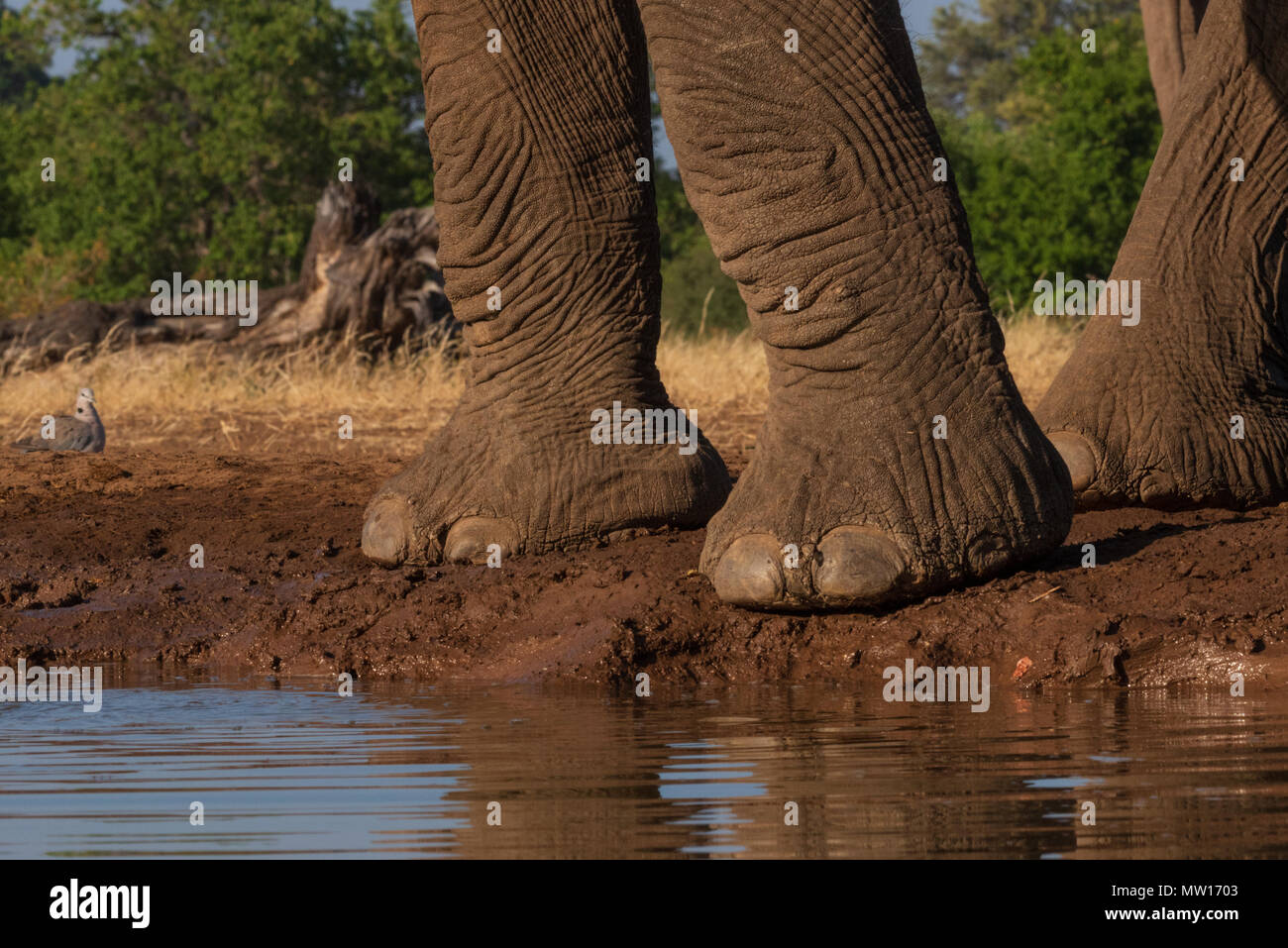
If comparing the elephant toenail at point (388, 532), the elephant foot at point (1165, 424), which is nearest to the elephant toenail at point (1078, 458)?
the elephant foot at point (1165, 424)

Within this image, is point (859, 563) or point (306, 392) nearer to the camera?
point (859, 563)

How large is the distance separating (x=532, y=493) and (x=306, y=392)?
5.99 metres

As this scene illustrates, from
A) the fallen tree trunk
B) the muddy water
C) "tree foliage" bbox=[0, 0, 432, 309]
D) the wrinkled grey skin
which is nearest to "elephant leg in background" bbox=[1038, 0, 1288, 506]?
the wrinkled grey skin

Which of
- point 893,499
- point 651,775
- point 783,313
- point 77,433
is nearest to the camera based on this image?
point 651,775

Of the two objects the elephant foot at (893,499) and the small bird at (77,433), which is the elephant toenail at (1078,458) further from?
the small bird at (77,433)

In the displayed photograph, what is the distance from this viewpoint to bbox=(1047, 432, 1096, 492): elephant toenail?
16.3 ft

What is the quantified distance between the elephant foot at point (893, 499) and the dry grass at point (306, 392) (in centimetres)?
409

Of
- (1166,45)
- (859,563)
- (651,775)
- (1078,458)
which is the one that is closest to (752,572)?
(859,563)

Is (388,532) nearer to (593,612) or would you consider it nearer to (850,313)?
(593,612)

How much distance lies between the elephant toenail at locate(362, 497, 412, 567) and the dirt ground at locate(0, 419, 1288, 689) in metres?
0.06

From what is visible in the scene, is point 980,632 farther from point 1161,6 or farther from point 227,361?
Answer: point 227,361

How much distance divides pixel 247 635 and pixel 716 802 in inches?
→ 91.3

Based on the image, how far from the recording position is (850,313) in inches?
161

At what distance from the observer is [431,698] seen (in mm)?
4047
